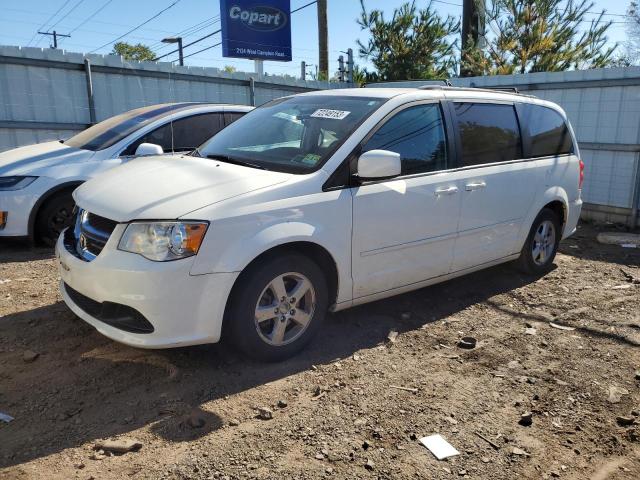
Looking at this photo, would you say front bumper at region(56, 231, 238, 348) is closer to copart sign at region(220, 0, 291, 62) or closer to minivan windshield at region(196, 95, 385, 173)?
minivan windshield at region(196, 95, 385, 173)

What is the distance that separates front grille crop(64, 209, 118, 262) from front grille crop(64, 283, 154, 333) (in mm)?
286

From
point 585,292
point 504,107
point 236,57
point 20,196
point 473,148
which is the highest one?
point 236,57

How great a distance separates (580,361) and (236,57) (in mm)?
15592

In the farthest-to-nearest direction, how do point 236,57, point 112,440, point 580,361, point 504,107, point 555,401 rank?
point 236,57 → point 504,107 → point 580,361 → point 555,401 → point 112,440

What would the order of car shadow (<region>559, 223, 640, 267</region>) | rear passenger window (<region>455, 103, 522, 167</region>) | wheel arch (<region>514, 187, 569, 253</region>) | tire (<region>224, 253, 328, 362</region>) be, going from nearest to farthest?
tire (<region>224, 253, 328, 362</region>) → rear passenger window (<region>455, 103, 522, 167</region>) → wheel arch (<region>514, 187, 569, 253</region>) → car shadow (<region>559, 223, 640, 267</region>)

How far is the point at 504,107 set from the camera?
5.20m

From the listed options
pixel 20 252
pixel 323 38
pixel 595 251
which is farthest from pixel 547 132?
pixel 323 38

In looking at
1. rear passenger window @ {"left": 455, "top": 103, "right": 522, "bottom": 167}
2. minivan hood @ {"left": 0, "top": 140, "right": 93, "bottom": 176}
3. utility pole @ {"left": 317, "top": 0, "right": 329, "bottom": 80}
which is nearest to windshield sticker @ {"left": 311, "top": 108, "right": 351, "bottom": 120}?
rear passenger window @ {"left": 455, "top": 103, "right": 522, "bottom": 167}

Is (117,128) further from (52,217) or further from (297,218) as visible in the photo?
(297,218)

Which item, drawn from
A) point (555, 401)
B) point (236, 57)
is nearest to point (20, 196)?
point (555, 401)

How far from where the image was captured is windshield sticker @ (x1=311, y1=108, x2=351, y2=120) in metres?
4.14

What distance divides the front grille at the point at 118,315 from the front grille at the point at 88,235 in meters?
0.29

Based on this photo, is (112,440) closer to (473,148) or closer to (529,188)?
(473,148)

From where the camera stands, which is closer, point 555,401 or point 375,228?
point 555,401
